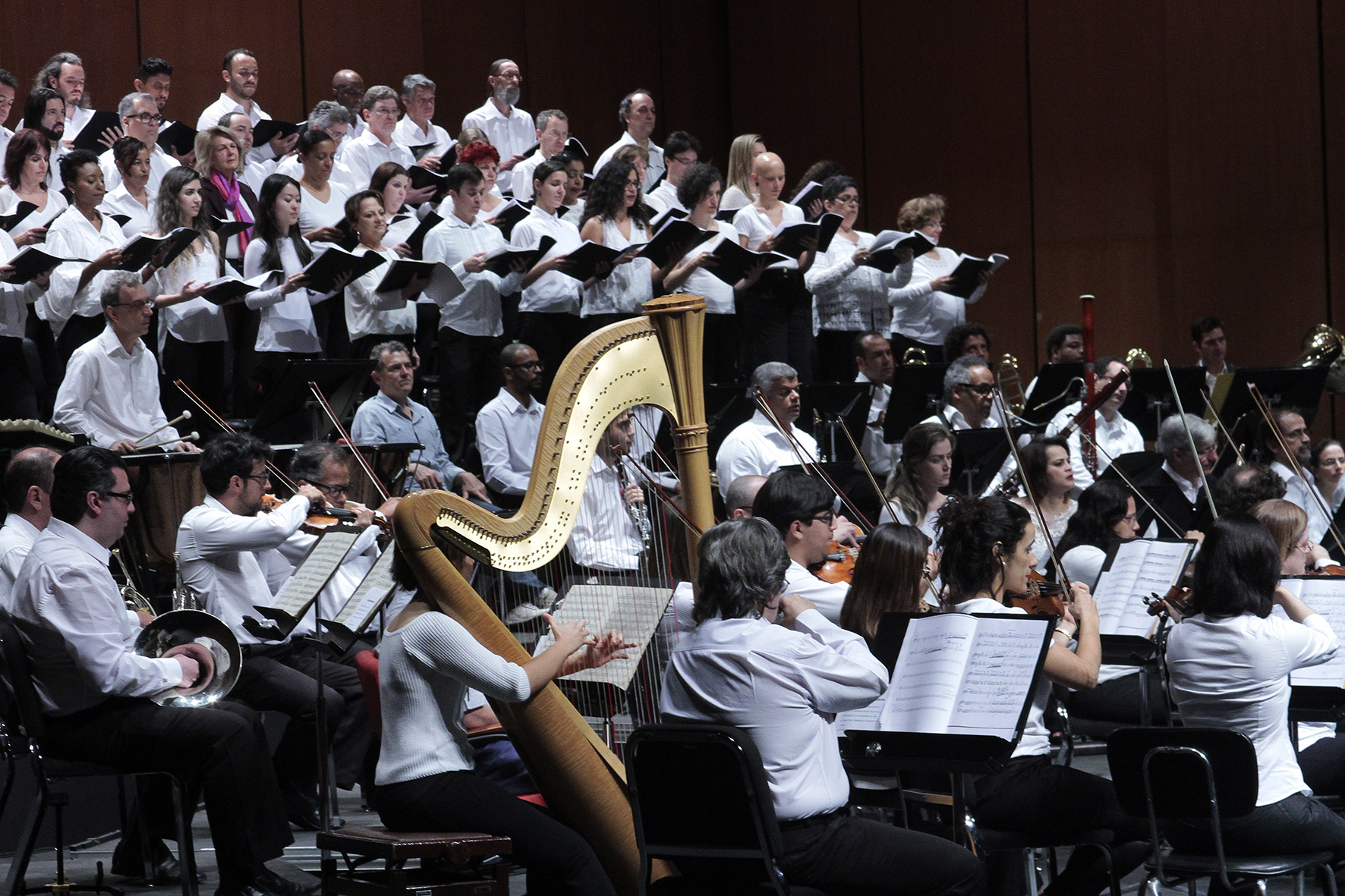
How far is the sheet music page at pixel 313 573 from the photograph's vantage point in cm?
438

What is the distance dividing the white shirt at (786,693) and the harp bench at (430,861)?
0.51 m

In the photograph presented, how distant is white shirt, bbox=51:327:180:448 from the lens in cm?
609

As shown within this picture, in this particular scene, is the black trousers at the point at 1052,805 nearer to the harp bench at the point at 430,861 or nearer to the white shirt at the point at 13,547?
the harp bench at the point at 430,861

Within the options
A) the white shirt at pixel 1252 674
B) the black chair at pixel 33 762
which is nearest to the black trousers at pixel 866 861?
the white shirt at pixel 1252 674

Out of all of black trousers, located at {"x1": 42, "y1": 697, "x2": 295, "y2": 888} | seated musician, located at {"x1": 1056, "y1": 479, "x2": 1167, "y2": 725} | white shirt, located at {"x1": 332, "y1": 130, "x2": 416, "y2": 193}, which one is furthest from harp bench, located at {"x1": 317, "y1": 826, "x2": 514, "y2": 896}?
white shirt, located at {"x1": 332, "y1": 130, "x2": 416, "y2": 193}

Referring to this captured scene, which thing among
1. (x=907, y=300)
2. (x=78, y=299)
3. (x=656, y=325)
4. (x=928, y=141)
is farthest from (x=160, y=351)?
(x=928, y=141)

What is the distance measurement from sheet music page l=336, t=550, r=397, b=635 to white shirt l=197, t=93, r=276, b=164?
4781 mm

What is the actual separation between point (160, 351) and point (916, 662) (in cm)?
487

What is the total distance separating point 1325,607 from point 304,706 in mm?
2832

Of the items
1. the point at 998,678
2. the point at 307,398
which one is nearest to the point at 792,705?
the point at 998,678

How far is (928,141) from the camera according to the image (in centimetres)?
1201

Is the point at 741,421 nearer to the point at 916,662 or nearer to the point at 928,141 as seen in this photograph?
the point at 916,662

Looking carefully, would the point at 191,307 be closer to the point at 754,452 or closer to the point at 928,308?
the point at 754,452

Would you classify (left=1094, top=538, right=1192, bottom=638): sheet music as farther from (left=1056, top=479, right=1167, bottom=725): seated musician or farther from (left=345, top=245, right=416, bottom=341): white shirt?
(left=345, top=245, right=416, bottom=341): white shirt
